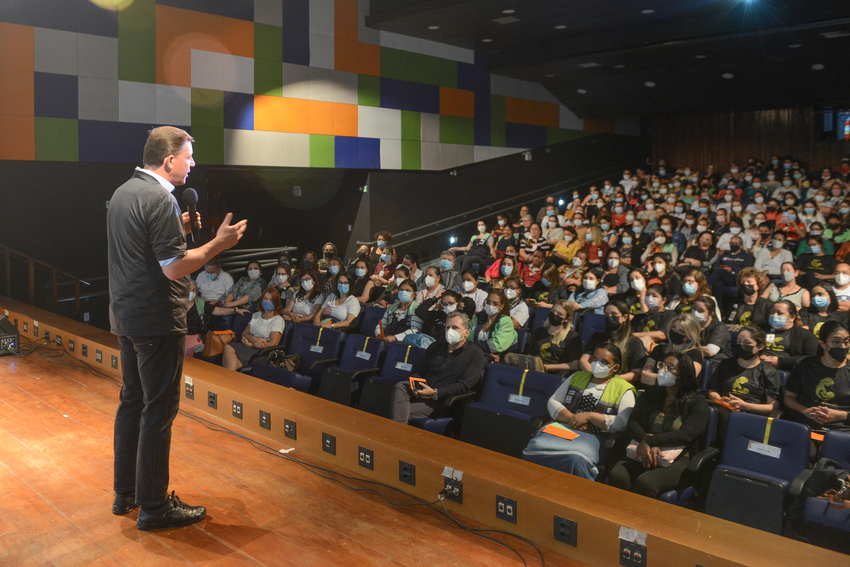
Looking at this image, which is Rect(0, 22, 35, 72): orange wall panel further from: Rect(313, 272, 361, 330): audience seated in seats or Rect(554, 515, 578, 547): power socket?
Rect(554, 515, 578, 547): power socket

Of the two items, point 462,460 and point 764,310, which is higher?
point 764,310

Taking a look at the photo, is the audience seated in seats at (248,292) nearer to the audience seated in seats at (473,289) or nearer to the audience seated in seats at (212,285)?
the audience seated in seats at (212,285)

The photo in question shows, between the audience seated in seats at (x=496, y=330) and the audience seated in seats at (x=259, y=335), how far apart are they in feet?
5.58

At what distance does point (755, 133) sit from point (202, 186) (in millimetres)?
11613

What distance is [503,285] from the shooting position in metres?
5.64

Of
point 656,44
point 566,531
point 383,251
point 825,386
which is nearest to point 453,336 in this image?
point 825,386

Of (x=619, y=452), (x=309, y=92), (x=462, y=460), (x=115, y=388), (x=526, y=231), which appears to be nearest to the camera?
(x=462, y=460)

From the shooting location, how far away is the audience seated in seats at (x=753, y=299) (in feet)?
16.3

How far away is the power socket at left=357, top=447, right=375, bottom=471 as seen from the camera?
244 centimetres

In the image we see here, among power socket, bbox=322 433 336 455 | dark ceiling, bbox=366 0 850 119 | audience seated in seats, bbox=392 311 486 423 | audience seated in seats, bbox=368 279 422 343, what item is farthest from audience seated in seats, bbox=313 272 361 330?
dark ceiling, bbox=366 0 850 119

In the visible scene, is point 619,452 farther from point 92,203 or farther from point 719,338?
point 92,203

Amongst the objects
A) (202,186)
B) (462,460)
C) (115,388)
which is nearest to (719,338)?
(462,460)

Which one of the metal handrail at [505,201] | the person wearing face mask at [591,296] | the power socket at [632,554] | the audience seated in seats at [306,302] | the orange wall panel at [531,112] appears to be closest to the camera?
the power socket at [632,554]

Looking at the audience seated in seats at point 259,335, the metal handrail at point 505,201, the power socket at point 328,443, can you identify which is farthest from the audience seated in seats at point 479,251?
the power socket at point 328,443
